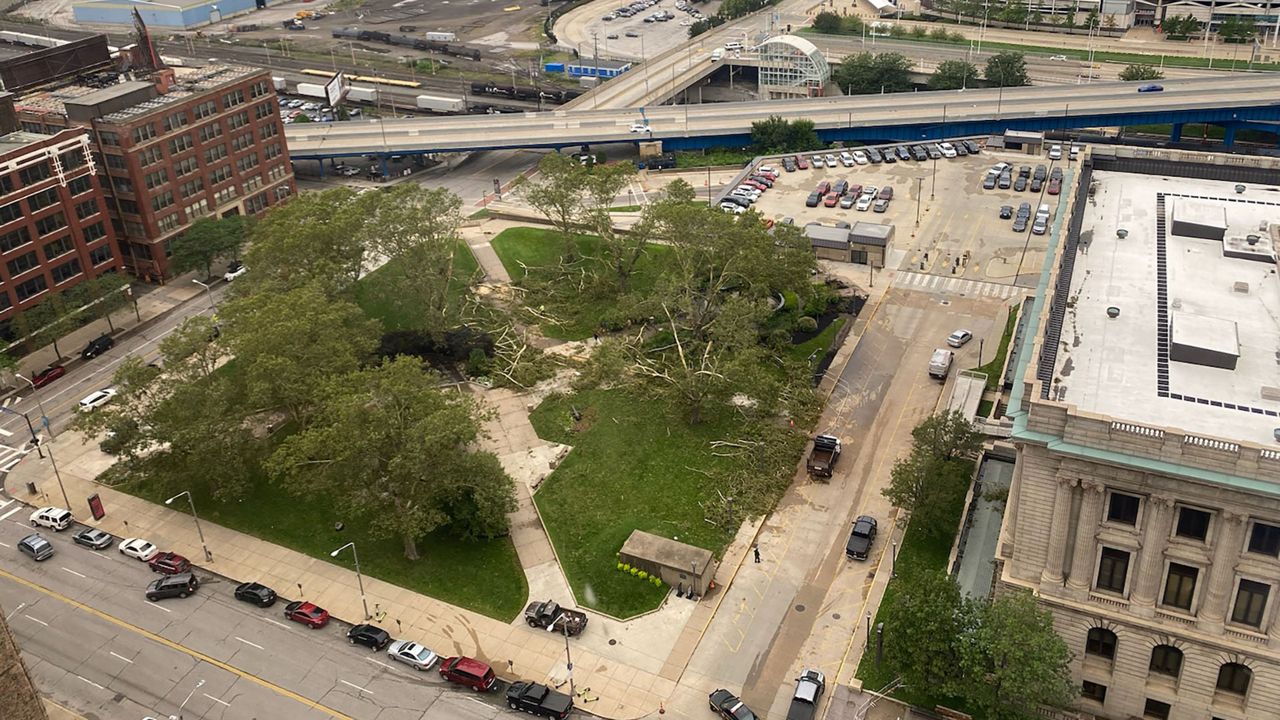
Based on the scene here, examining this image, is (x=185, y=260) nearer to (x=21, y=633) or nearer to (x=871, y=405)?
(x=21, y=633)

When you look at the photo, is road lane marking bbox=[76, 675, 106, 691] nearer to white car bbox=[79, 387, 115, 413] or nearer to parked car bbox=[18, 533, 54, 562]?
parked car bbox=[18, 533, 54, 562]

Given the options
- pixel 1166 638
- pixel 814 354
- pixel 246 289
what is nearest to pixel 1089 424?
pixel 1166 638

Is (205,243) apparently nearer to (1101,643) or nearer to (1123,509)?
(1123,509)

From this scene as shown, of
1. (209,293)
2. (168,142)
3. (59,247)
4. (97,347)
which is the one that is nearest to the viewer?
(97,347)

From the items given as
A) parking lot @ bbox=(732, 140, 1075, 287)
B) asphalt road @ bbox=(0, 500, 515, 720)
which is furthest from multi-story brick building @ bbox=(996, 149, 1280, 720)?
parking lot @ bbox=(732, 140, 1075, 287)

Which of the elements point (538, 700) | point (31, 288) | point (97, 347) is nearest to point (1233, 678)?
point (538, 700)

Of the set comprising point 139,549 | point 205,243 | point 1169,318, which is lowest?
point 139,549

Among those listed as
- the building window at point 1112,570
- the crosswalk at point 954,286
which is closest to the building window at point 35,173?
the crosswalk at point 954,286
